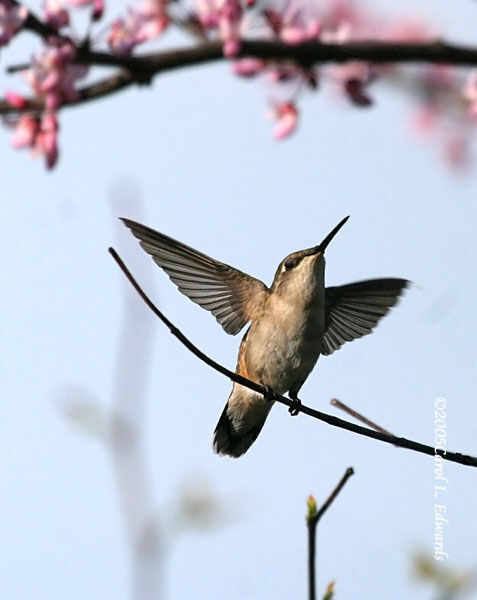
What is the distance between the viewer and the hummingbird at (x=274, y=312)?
5910mm

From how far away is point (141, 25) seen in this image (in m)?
3.91

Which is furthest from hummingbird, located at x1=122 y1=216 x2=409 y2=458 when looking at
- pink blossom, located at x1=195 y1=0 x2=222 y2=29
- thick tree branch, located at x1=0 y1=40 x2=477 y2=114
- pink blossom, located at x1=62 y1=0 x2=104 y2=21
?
thick tree branch, located at x1=0 y1=40 x2=477 y2=114

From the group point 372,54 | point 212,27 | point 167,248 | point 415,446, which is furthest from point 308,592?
point 167,248

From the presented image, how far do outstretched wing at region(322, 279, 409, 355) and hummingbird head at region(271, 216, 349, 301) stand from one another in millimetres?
464

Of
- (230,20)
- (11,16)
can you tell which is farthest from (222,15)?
(11,16)

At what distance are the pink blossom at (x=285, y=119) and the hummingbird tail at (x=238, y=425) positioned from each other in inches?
91.5

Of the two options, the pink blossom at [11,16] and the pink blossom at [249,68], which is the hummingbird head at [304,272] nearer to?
the pink blossom at [249,68]

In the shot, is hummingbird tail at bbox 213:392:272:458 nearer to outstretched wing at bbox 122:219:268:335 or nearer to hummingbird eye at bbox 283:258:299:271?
outstretched wing at bbox 122:219:268:335

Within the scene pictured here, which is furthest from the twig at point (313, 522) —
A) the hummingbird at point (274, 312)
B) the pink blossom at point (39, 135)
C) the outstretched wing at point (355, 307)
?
the outstretched wing at point (355, 307)

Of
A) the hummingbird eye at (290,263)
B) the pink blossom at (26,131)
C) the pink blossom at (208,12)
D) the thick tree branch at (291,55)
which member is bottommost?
the thick tree branch at (291,55)

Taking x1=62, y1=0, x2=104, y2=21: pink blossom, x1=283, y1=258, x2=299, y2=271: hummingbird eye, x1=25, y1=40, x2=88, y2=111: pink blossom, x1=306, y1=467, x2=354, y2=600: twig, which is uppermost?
x1=283, y1=258, x2=299, y2=271: hummingbird eye

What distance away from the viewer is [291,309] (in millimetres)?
5992

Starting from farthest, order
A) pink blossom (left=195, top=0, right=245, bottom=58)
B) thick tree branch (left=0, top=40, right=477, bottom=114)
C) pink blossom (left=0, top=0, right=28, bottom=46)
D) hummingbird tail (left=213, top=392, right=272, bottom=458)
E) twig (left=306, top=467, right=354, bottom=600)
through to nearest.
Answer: hummingbird tail (left=213, top=392, right=272, bottom=458) < pink blossom (left=195, top=0, right=245, bottom=58) < pink blossom (left=0, top=0, right=28, bottom=46) < twig (left=306, top=467, right=354, bottom=600) < thick tree branch (left=0, top=40, right=477, bottom=114)

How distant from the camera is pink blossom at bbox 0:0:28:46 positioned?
324 centimetres
